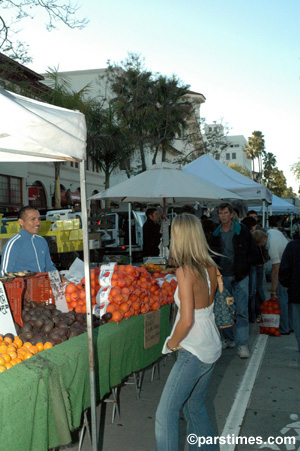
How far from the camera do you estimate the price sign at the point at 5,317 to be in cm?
383

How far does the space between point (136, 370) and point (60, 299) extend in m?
1.02

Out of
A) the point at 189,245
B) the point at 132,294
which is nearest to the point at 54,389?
the point at 189,245

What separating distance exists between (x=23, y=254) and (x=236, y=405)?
108 inches

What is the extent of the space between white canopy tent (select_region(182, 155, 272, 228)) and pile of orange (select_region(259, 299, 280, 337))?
4133 mm

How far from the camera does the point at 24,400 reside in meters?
2.71

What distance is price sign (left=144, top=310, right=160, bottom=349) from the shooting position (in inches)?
188

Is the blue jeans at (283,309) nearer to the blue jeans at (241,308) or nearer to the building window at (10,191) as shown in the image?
the blue jeans at (241,308)

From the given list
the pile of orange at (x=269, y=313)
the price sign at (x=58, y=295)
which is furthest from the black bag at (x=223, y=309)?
the pile of orange at (x=269, y=313)

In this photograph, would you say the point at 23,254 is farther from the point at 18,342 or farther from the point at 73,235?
the point at 73,235

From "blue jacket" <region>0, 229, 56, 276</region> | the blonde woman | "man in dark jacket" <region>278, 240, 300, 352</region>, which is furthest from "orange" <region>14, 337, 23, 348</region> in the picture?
"man in dark jacket" <region>278, 240, 300, 352</region>

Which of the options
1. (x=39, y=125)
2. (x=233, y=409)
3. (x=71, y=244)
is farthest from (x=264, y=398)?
(x=71, y=244)

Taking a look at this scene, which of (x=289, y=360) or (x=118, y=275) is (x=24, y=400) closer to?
(x=118, y=275)

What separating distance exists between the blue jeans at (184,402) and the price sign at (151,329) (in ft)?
5.21

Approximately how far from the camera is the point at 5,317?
3871 mm
